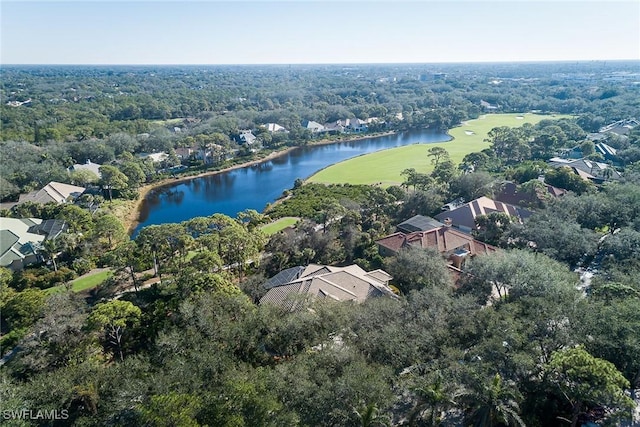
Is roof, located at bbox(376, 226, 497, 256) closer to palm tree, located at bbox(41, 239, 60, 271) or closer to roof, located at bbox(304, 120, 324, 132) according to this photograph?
palm tree, located at bbox(41, 239, 60, 271)

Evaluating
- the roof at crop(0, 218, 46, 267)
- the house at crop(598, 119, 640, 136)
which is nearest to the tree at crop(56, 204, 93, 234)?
the roof at crop(0, 218, 46, 267)

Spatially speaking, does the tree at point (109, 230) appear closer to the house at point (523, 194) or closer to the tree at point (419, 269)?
the tree at point (419, 269)

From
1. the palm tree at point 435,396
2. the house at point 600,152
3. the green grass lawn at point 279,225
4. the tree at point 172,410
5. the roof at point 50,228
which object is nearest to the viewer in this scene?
the tree at point 172,410

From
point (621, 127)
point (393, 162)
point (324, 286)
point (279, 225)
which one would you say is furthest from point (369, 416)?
point (621, 127)

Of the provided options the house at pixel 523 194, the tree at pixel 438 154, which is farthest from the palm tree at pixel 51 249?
the tree at pixel 438 154

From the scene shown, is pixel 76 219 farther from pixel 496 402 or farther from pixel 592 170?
pixel 592 170

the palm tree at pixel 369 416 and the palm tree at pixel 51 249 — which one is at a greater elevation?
the palm tree at pixel 369 416
